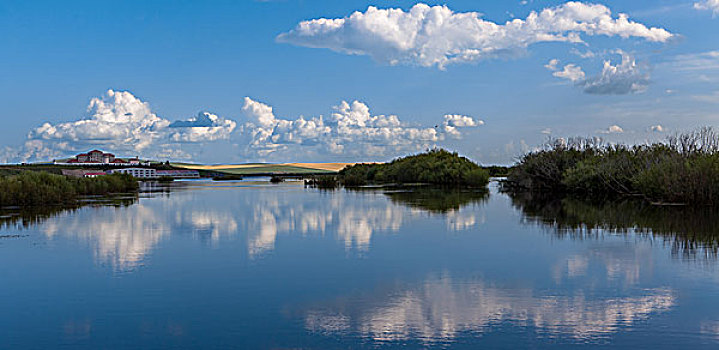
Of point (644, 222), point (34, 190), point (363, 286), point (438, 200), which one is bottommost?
point (363, 286)

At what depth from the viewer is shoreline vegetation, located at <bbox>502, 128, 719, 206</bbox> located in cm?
2462

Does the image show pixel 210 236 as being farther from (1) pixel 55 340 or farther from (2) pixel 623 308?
(2) pixel 623 308

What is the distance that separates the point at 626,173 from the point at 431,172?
3779 cm

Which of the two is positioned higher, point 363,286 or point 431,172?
point 431,172

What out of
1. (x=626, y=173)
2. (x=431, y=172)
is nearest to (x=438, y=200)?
(x=626, y=173)

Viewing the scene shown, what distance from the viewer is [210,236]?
17.5 m

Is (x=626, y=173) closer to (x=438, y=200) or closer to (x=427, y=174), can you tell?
(x=438, y=200)

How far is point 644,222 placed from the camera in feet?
63.6

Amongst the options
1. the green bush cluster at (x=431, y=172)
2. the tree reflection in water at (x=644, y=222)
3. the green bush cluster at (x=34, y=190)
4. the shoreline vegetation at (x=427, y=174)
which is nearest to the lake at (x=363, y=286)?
the tree reflection in water at (x=644, y=222)

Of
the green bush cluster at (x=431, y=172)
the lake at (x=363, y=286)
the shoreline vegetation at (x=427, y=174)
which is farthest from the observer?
the green bush cluster at (x=431, y=172)

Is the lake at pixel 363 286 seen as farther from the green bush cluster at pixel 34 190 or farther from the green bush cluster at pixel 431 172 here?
the green bush cluster at pixel 431 172

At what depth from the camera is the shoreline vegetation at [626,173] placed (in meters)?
24.6

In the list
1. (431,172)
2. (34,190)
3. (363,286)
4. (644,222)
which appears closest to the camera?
(363,286)

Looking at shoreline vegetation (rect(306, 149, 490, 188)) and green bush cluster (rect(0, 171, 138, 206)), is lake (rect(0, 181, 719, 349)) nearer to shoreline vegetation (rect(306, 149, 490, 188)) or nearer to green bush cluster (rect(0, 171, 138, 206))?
green bush cluster (rect(0, 171, 138, 206))
